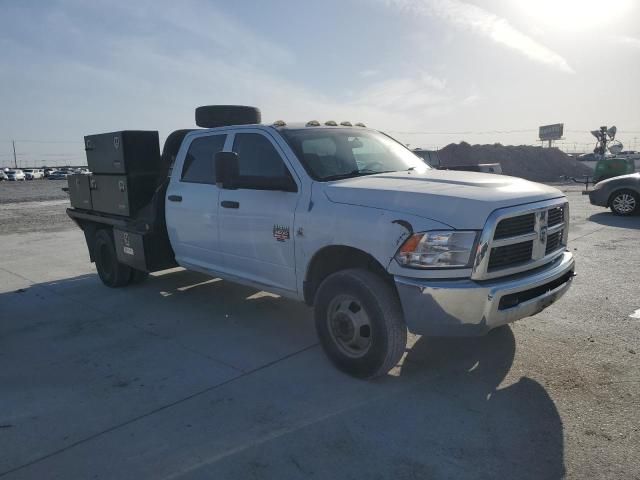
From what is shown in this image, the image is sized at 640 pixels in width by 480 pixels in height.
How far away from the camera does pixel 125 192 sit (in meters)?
5.97

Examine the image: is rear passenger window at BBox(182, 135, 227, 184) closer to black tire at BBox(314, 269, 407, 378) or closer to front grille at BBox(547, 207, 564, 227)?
black tire at BBox(314, 269, 407, 378)

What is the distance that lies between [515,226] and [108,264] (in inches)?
210

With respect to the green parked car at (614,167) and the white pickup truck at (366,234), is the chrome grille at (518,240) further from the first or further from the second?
the green parked car at (614,167)

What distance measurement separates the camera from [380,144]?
4.86 meters

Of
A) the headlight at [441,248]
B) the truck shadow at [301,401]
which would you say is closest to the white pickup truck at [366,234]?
the headlight at [441,248]

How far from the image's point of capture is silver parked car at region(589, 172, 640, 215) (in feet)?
38.6

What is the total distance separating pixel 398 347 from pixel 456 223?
3.20 feet

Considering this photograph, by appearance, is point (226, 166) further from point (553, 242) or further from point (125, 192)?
point (553, 242)

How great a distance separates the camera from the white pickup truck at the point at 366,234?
3.16m

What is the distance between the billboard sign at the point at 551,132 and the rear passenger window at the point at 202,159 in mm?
75401

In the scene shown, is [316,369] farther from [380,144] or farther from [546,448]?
[380,144]

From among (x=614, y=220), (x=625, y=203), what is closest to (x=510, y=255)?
(x=614, y=220)

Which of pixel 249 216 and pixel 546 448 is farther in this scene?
pixel 249 216

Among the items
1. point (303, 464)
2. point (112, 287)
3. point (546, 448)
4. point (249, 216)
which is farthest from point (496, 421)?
point (112, 287)
